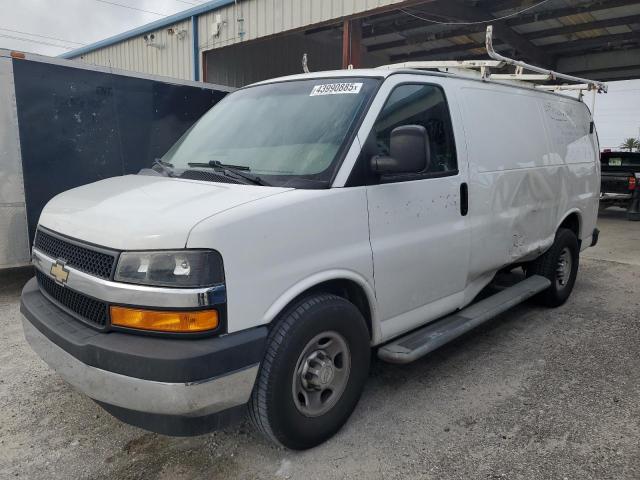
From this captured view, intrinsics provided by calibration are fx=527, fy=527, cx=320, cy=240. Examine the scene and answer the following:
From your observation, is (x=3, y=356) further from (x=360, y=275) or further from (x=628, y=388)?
(x=628, y=388)

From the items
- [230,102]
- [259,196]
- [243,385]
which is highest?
[230,102]

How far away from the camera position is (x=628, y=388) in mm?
3658

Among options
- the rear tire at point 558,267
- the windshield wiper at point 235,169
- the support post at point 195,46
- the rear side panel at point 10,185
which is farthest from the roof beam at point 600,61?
the windshield wiper at point 235,169

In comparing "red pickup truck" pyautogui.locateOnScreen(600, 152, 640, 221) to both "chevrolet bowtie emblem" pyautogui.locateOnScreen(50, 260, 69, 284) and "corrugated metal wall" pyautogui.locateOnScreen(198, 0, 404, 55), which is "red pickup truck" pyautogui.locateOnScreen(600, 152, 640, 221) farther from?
"chevrolet bowtie emblem" pyautogui.locateOnScreen(50, 260, 69, 284)

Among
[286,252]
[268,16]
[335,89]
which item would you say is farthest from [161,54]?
[286,252]

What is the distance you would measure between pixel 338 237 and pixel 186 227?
862 millimetres

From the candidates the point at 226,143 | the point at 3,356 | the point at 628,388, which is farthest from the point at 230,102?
the point at 628,388

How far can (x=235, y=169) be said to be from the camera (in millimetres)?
3086

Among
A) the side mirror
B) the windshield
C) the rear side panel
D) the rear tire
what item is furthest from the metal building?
the side mirror

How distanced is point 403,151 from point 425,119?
716 millimetres

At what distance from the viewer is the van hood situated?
2.35 metres

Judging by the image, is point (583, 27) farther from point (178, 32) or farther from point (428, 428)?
point (428, 428)

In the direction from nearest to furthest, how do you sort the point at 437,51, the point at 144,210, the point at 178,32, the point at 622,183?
the point at 144,210 → the point at 622,183 → the point at 178,32 → the point at 437,51

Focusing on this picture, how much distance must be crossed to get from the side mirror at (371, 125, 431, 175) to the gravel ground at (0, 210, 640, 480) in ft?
5.03
